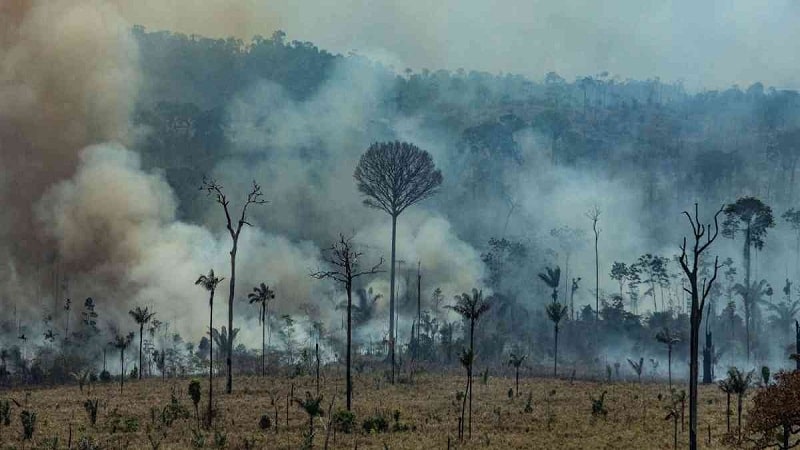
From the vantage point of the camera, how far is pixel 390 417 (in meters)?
40.7

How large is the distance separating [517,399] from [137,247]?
58542 mm

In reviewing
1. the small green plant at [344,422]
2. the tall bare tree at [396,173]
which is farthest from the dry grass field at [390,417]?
the tall bare tree at [396,173]

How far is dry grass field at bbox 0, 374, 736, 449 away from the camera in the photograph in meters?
34.8

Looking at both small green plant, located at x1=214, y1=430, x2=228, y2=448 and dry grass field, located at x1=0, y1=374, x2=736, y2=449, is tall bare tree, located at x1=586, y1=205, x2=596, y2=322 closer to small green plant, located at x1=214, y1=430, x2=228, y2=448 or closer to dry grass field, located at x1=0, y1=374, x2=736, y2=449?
dry grass field, located at x1=0, y1=374, x2=736, y2=449

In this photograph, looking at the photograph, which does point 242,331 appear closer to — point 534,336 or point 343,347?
point 343,347

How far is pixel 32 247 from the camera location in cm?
10981

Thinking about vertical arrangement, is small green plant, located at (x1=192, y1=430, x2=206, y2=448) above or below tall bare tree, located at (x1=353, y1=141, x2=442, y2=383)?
below

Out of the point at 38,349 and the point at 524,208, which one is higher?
the point at 524,208

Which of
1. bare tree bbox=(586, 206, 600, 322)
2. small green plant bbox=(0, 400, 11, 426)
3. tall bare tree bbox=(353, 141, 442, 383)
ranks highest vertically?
tall bare tree bbox=(353, 141, 442, 383)

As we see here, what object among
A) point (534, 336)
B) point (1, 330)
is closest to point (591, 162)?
point (534, 336)

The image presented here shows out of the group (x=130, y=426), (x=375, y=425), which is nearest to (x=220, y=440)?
(x=130, y=426)

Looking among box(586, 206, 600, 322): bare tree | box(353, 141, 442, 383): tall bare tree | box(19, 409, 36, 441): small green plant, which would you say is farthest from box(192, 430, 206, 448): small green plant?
box(586, 206, 600, 322): bare tree

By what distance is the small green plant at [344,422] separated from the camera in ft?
124

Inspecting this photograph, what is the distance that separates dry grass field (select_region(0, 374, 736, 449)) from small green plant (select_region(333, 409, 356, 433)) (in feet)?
2.29
